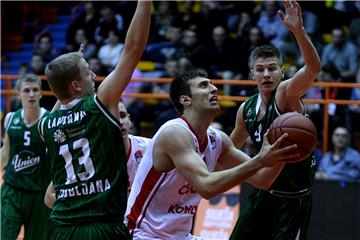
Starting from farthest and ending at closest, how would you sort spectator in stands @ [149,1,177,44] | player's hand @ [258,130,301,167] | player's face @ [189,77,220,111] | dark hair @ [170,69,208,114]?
spectator in stands @ [149,1,177,44] < dark hair @ [170,69,208,114] < player's face @ [189,77,220,111] < player's hand @ [258,130,301,167]

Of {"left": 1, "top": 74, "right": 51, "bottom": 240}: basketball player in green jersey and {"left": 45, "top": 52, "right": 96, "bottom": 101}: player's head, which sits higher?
{"left": 45, "top": 52, "right": 96, "bottom": 101}: player's head

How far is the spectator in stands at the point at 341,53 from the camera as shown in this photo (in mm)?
12953

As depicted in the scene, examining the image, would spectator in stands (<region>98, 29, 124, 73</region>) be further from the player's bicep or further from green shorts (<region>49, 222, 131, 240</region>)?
green shorts (<region>49, 222, 131, 240</region>)

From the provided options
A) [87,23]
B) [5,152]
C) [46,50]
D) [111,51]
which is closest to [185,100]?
[5,152]

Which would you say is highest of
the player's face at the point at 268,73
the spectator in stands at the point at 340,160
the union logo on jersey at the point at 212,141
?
the player's face at the point at 268,73

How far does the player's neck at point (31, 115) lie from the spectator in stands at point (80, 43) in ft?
18.8

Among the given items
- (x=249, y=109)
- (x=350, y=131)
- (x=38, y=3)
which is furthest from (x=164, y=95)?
(x=38, y=3)

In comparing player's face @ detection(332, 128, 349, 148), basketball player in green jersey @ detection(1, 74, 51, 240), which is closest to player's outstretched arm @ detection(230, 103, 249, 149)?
basketball player in green jersey @ detection(1, 74, 51, 240)

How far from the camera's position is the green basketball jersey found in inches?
370

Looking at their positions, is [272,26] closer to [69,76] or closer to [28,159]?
[28,159]

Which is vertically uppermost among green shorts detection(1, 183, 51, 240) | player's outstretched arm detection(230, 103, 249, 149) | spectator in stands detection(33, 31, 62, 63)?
spectator in stands detection(33, 31, 62, 63)

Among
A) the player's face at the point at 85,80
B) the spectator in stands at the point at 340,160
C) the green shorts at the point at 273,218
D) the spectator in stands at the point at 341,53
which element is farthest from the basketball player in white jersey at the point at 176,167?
the spectator in stands at the point at 341,53

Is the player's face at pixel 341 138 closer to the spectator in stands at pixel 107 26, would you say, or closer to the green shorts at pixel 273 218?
the green shorts at pixel 273 218

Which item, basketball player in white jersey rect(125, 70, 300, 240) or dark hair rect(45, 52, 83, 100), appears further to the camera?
basketball player in white jersey rect(125, 70, 300, 240)
